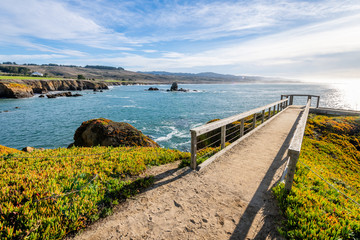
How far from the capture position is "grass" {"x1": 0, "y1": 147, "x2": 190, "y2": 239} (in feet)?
10.9

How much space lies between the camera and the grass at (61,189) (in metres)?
3.33

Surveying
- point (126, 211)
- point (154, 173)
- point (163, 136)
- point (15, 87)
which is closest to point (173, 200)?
point (126, 211)

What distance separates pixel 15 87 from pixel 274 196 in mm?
74385

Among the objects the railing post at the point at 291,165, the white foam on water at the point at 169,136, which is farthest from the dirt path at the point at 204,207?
the white foam on water at the point at 169,136

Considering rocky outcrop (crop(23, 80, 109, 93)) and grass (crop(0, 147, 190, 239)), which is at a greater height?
rocky outcrop (crop(23, 80, 109, 93))

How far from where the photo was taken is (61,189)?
14.1 feet

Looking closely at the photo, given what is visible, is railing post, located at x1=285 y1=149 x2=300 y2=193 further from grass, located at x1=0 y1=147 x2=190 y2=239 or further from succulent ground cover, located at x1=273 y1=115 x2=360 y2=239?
grass, located at x1=0 y1=147 x2=190 y2=239

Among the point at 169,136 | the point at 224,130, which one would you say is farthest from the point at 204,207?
the point at 169,136

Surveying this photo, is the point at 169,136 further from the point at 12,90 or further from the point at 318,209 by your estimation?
the point at 12,90

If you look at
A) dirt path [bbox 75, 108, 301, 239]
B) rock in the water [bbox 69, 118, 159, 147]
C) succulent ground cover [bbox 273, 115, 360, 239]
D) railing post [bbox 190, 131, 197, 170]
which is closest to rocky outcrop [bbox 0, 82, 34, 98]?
rock in the water [bbox 69, 118, 159, 147]

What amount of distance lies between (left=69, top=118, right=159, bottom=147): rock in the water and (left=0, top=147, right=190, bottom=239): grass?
3.75 m

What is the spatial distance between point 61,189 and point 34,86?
87225mm

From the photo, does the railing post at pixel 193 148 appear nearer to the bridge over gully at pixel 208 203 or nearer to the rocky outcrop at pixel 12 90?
the bridge over gully at pixel 208 203

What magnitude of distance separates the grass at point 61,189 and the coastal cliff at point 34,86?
219 ft
